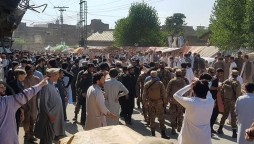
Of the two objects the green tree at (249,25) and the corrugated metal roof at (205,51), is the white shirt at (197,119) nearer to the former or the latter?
the green tree at (249,25)

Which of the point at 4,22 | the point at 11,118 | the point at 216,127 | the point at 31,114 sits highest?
the point at 4,22

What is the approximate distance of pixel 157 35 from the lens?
65562 mm

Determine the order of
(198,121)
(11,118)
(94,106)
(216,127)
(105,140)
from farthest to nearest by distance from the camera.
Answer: (216,127) < (94,106) < (198,121) < (11,118) < (105,140)

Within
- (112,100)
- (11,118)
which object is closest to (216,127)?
(112,100)

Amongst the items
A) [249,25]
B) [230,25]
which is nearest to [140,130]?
[249,25]

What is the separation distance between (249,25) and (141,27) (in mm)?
36295

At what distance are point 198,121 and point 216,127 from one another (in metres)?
5.21

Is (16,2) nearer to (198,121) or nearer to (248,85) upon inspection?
(198,121)

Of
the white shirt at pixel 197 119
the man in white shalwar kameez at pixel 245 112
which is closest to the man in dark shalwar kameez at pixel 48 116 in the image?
the white shirt at pixel 197 119

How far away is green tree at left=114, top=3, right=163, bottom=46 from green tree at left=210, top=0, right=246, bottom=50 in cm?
2849

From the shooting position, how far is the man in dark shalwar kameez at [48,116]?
7.18m

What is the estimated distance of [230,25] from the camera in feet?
114

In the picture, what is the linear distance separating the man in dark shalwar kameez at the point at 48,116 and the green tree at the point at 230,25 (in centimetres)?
2832

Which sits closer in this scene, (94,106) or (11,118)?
(11,118)
